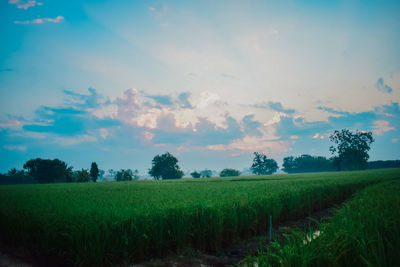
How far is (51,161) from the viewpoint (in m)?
76.5

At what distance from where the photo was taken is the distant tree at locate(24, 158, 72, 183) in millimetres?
74750

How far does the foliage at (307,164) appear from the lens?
130 meters

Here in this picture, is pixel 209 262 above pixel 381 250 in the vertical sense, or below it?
below

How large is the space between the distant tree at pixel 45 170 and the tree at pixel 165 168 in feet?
125

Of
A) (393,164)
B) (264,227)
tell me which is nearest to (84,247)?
(264,227)

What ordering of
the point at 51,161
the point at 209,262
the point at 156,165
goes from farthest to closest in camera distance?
the point at 156,165, the point at 51,161, the point at 209,262

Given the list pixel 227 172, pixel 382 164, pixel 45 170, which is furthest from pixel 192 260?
pixel 382 164

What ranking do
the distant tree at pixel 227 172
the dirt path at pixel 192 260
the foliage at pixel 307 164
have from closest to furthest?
1. the dirt path at pixel 192 260
2. the foliage at pixel 307 164
3. the distant tree at pixel 227 172

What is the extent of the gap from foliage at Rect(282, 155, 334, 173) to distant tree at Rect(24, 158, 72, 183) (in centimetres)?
12172

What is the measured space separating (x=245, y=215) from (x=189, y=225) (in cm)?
250

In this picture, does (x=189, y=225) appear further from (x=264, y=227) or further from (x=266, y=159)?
(x=266, y=159)

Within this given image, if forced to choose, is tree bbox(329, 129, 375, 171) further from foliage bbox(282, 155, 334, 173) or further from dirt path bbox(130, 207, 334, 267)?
dirt path bbox(130, 207, 334, 267)

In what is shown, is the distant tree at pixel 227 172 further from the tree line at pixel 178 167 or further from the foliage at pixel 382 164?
the foliage at pixel 382 164

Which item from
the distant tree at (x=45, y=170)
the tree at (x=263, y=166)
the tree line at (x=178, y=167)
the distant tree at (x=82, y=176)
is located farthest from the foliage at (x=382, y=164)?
the distant tree at (x=45, y=170)
